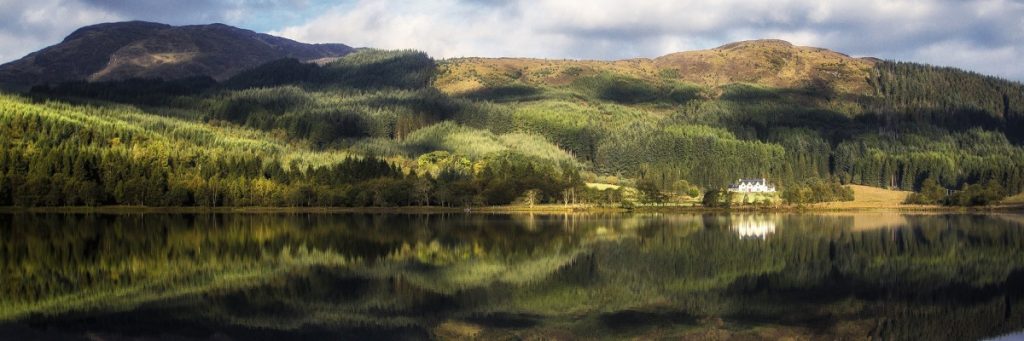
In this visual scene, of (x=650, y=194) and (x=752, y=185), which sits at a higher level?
(x=752, y=185)

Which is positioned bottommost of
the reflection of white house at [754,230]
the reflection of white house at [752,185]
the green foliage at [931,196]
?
the reflection of white house at [754,230]

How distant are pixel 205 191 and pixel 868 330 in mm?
119506

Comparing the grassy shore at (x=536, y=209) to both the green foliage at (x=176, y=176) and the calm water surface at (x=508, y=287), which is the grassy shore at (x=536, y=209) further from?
the calm water surface at (x=508, y=287)

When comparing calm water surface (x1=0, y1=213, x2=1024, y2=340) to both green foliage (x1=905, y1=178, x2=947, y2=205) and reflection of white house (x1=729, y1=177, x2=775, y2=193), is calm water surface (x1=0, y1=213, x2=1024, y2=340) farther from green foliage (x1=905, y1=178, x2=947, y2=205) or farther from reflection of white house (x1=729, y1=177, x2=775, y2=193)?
reflection of white house (x1=729, y1=177, x2=775, y2=193)

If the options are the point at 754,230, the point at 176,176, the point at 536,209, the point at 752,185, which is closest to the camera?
the point at 754,230

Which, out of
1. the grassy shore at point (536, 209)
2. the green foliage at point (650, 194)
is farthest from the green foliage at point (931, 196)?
the green foliage at point (650, 194)

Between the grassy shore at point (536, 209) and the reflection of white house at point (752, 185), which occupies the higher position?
the reflection of white house at point (752, 185)

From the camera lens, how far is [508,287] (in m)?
39.4

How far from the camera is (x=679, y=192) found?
161m

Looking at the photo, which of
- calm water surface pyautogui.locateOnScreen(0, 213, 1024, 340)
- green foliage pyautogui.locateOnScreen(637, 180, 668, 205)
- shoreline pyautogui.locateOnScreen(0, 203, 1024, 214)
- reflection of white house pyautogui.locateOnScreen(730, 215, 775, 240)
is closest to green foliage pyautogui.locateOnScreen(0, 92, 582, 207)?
shoreline pyautogui.locateOnScreen(0, 203, 1024, 214)

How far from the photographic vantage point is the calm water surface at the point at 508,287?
96.2 ft

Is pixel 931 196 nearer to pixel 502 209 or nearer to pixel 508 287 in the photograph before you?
pixel 502 209

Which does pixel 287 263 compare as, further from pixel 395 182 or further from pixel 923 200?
pixel 923 200

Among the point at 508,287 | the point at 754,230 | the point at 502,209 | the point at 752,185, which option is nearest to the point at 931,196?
the point at 752,185
